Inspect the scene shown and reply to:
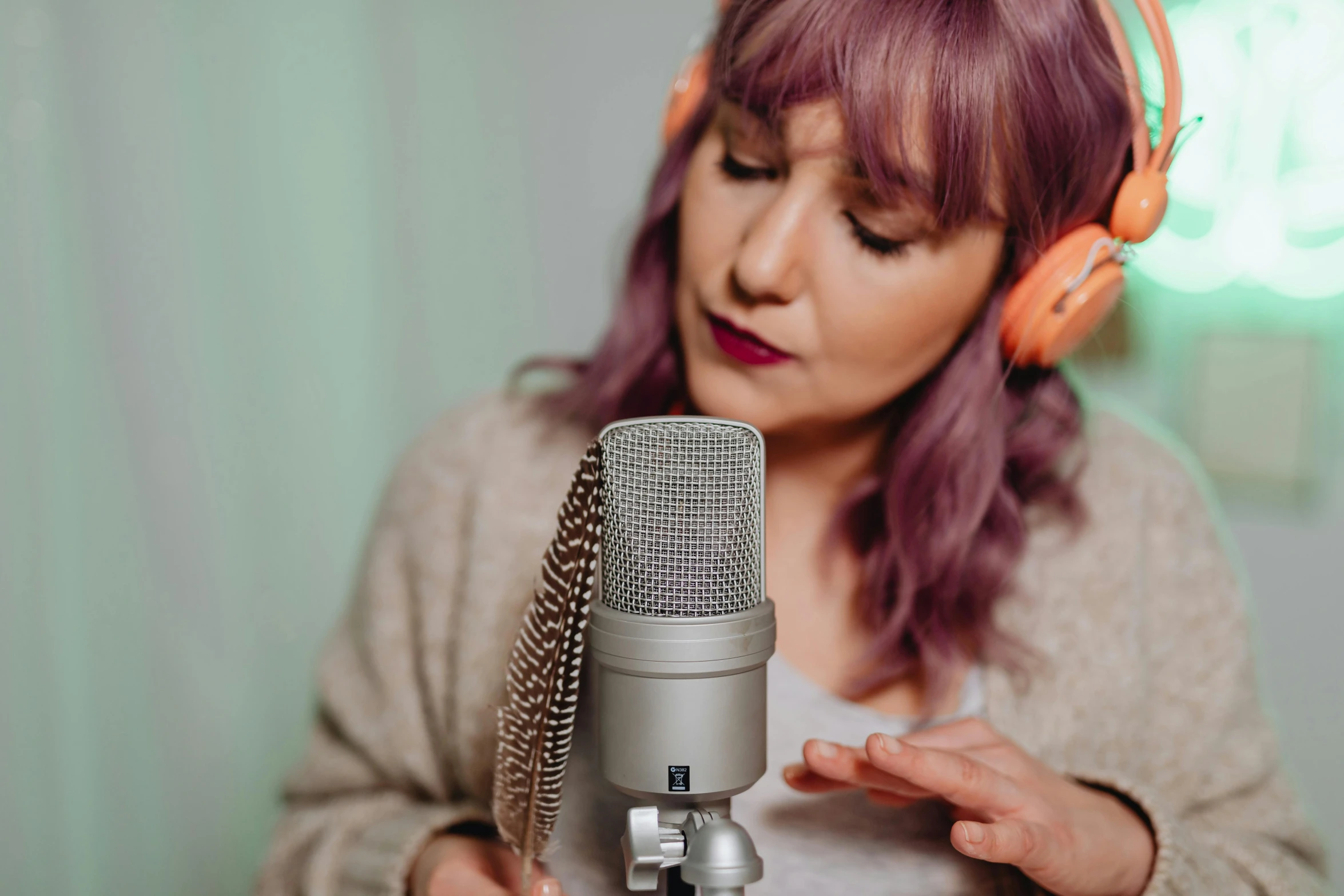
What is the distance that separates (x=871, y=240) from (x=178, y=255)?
0.67m

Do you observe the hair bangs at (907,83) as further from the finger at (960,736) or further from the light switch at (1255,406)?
the light switch at (1255,406)

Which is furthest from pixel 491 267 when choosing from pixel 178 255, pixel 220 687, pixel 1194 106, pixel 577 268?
pixel 1194 106

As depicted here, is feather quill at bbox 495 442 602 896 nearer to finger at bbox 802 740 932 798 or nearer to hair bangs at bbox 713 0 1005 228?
finger at bbox 802 740 932 798

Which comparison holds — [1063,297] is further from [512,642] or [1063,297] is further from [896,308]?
[512,642]

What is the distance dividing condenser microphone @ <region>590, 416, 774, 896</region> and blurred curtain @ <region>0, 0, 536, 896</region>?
1.80 ft

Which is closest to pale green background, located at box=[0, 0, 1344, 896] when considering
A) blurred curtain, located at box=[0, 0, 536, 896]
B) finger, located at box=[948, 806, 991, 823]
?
blurred curtain, located at box=[0, 0, 536, 896]

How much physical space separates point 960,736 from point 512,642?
0.37 meters

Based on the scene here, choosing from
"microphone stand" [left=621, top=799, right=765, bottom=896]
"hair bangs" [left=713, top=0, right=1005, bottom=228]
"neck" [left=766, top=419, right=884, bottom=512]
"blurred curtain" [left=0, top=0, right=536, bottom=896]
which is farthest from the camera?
"neck" [left=766, top=419, right=884, bottom=512]

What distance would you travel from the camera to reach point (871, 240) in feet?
2.49

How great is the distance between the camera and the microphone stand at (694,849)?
0.50 metres

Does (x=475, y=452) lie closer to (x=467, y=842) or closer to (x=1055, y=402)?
(x=467, y=842)

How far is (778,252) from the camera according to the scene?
0.73 metres

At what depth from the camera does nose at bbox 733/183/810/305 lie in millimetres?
727

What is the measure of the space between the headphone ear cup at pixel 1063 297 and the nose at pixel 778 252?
0.20 m
